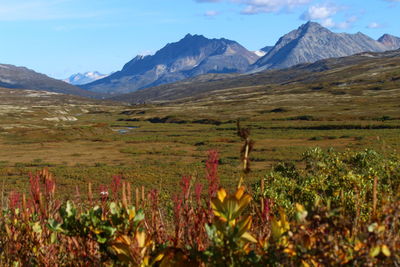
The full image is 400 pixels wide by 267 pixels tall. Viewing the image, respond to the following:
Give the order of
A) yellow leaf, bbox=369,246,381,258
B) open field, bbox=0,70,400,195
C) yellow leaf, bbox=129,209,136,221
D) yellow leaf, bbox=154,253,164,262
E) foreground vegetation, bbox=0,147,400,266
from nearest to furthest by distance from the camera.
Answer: yellow leaf, bbox=369,246,381,258
foreground vegetation, bbox=0,147,400,266
yellow leaf, bbox=154,253,164,262
yellow leaf, bbox=129,209,136,221
open field, bbox=0,70,400,195

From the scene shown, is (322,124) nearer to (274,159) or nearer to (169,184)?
(274,159)

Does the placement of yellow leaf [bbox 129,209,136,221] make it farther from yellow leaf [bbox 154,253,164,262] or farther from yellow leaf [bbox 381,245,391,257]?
yellow leaf [bbox 381,245,391,257]

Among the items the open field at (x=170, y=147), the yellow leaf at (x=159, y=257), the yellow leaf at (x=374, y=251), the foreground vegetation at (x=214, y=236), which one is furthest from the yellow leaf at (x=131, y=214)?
the open field at (x=170, y=147)

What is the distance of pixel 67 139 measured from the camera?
3676 inches

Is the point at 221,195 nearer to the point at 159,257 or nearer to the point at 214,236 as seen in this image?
the point at 214,236

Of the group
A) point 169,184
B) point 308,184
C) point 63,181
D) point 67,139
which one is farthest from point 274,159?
point 67,139

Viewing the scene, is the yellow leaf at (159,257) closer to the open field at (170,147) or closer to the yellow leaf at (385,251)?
the yellow leaf at (385,251)

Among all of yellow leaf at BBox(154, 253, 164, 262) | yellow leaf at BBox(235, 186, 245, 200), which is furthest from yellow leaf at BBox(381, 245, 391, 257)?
yellow leaf at BBox(154, 253, 164, 262)

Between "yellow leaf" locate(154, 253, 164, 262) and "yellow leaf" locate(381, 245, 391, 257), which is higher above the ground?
"yellow leaf" locate(381, 245, 391, 257)

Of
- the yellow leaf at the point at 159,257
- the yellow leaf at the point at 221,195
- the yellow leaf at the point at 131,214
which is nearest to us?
the yellow leaf at the point at 221,195

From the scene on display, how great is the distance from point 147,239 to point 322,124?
9829cm

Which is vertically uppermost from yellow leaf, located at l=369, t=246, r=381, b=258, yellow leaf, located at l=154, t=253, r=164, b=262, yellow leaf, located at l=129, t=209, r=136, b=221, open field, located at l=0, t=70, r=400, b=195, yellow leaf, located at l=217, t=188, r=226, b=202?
yellow leaf, located at l=217, t=188, r=226, b=202

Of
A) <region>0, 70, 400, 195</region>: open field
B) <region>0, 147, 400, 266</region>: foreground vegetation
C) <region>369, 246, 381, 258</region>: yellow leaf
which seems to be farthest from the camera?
<region>0, 70, 400, 195</region>: open field

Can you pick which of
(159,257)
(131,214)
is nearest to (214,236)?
(159,257)
